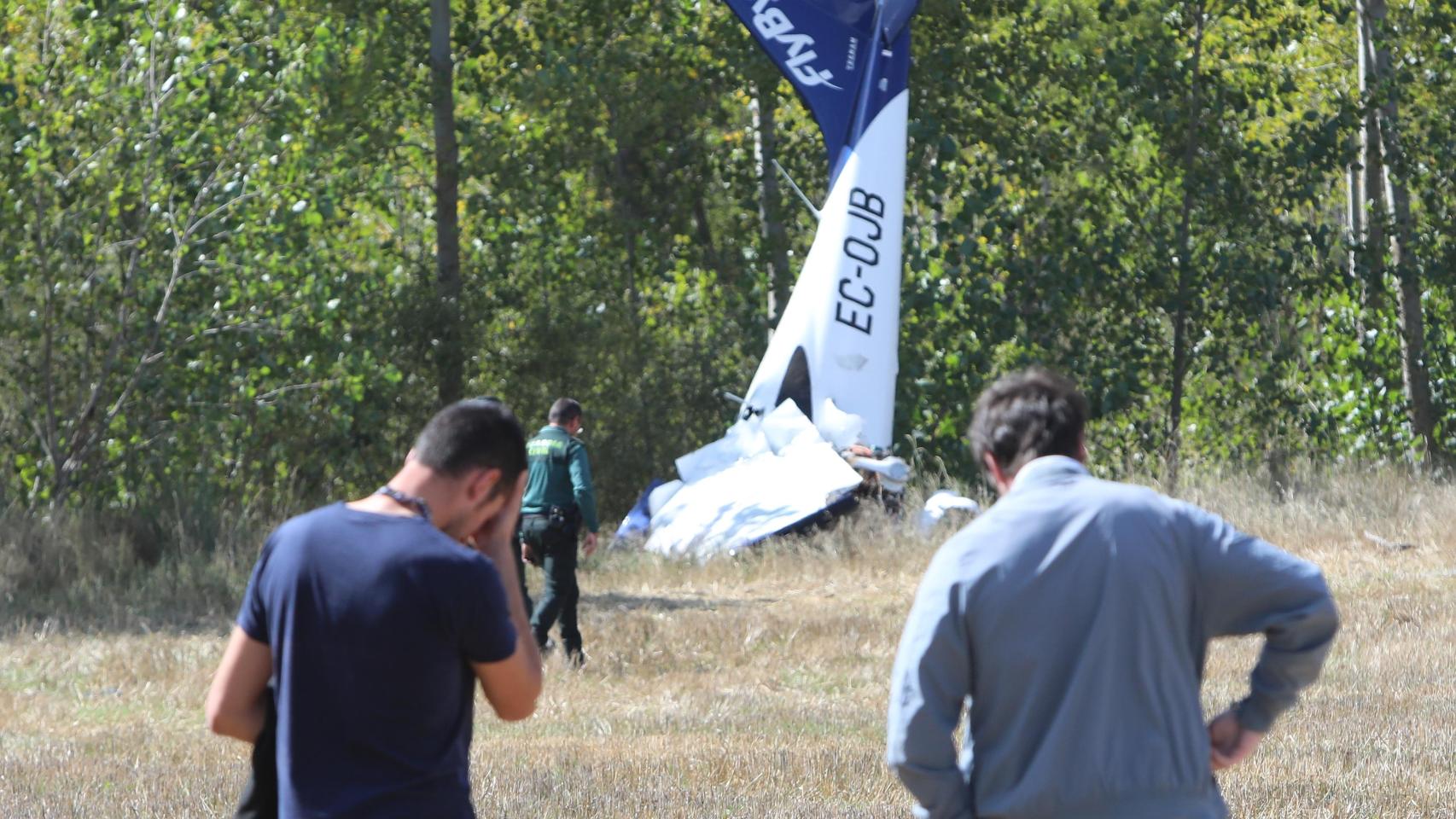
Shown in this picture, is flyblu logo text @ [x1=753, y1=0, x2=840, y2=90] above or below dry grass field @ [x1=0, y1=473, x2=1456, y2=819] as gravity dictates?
above

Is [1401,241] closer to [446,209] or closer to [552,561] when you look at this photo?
[446,209]

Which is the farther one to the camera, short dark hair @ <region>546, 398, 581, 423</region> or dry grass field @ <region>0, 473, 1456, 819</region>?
short dark hair @ <region>546, 398, 581, 423</region>

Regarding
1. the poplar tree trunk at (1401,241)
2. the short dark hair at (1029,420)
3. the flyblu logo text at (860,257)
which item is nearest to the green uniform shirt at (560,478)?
the short dark hair at (1029,420)

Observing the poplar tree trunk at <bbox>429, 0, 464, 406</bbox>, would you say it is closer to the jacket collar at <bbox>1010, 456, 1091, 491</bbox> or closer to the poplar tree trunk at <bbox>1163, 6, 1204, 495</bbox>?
the poplar tree trunk at <bbox>1163, 6, 1204, 495</bbox>

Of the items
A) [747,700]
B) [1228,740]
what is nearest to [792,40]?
[747,700]

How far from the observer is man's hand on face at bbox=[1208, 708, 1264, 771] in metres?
3.36

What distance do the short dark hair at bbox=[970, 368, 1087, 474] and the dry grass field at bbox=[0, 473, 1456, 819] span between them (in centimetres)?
350

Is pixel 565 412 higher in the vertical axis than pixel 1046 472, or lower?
lower

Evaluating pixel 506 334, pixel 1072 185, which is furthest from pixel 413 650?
pixel 1072 185

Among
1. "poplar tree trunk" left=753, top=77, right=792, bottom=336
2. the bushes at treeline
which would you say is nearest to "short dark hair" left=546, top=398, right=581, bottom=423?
the bushes at treeline

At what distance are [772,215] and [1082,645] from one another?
62.9 feet

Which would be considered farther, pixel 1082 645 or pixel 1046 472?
pixel 1046 472

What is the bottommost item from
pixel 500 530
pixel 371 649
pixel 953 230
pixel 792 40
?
pixel 953 230

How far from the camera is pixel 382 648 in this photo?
131 inches
